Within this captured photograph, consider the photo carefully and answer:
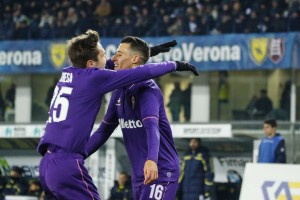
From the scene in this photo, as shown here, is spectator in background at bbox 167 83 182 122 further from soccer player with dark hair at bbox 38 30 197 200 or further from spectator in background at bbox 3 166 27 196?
soccer player with dark hair at bbox 38 30 197 200

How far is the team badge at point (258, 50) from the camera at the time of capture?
2269cm

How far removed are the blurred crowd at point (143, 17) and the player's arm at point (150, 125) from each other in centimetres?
1539

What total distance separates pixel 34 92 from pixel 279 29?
22.6 feet

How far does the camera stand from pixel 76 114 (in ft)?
23.9

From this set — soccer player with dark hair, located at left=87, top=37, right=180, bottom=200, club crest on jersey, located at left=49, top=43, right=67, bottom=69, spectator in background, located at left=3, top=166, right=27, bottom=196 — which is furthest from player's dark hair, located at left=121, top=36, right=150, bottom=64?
club crest on jersey, located at left=49, top=43, right=67, bottom=69

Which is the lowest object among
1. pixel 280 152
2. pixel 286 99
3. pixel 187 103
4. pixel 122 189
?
pixel 122 189

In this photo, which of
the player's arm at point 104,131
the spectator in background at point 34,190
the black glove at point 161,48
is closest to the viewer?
the player's arm at point 104,131

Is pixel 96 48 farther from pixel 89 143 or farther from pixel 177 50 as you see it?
pixel 177 50

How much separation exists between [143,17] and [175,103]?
118 inches

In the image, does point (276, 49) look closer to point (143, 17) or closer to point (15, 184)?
point (143, 17)

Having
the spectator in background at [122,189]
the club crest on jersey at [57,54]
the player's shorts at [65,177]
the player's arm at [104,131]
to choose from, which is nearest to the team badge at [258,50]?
the club crest on jersey at [57,54]

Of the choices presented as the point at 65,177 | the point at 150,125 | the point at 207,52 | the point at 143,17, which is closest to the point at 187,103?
the point at 207,52

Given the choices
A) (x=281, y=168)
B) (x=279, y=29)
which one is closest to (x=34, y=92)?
(x=279, y=29)

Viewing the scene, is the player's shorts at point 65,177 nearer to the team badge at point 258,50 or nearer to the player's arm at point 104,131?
the player's arm at point 104,131
